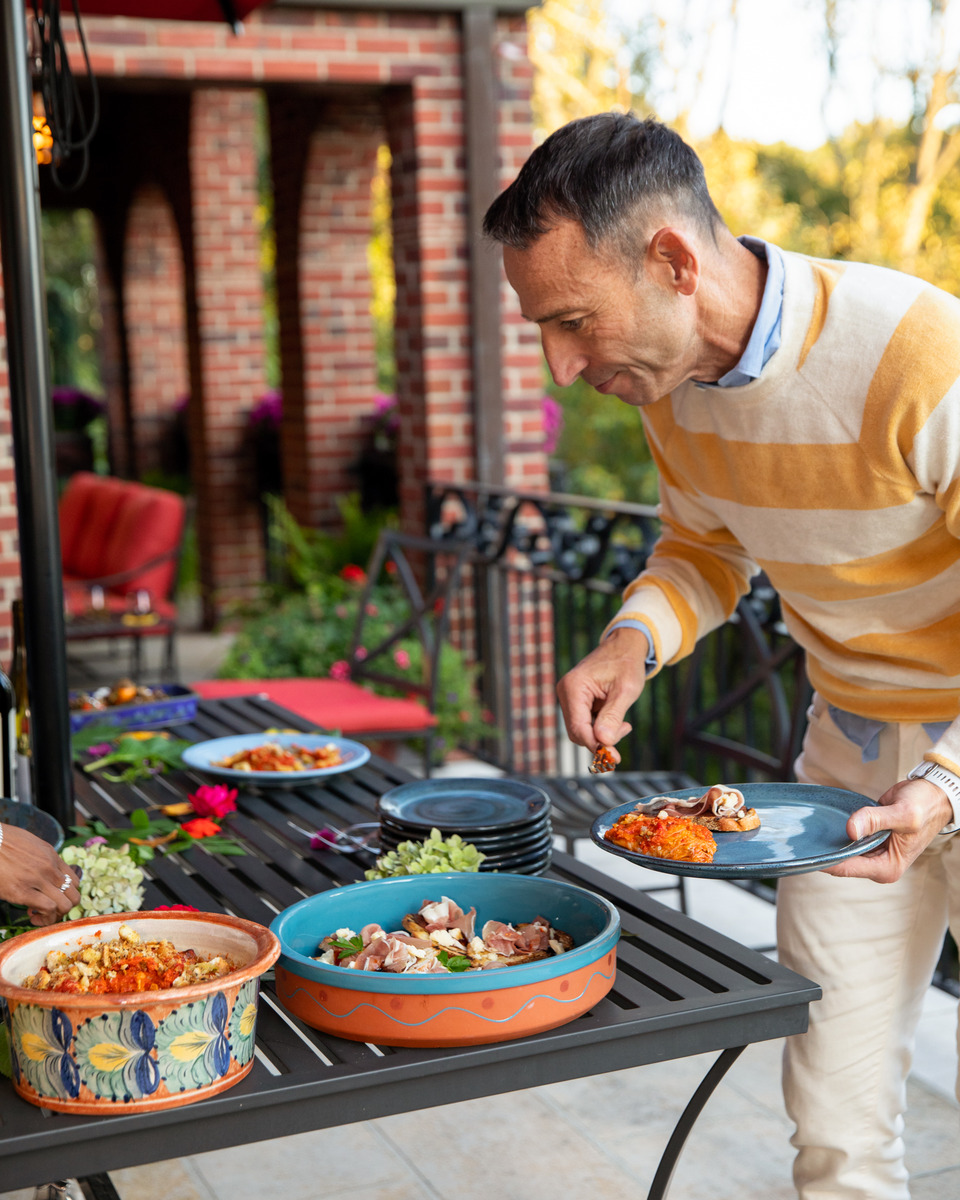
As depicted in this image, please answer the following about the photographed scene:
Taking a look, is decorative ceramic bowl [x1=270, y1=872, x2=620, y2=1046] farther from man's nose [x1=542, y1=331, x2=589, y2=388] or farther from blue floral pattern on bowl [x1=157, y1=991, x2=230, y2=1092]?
man's nose [x1=542, y1=331, x2=589, y2=388]

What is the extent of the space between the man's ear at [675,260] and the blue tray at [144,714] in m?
1.49

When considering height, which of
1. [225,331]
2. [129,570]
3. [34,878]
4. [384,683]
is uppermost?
[225,331]

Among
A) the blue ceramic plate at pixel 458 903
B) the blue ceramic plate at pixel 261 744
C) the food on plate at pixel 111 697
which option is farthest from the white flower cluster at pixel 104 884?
the food on plate at pixel 111 697

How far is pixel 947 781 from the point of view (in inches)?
55.4

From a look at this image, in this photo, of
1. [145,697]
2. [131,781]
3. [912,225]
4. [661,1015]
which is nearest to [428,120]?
[145,697]

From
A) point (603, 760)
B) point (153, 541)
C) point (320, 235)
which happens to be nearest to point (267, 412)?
point (320, 235)

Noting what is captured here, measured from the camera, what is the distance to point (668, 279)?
4.87 ft

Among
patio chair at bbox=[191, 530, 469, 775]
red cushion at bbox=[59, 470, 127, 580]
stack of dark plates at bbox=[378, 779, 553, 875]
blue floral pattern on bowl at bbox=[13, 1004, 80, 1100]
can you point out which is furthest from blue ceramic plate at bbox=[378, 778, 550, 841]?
red cushion at bbox=[59, 470, 127, 580]

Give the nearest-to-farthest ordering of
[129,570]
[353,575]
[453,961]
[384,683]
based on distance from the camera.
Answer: [453,961], [384,683], [353,575], [129,570]

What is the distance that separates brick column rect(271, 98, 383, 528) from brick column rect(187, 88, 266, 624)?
34.3 inches

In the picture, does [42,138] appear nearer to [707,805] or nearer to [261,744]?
[261,744]

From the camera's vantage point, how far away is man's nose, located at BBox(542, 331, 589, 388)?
1495 mm

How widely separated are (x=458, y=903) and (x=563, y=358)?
609 millimetres

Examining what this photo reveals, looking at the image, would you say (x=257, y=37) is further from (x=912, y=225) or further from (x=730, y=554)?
(x=912, y=225)
